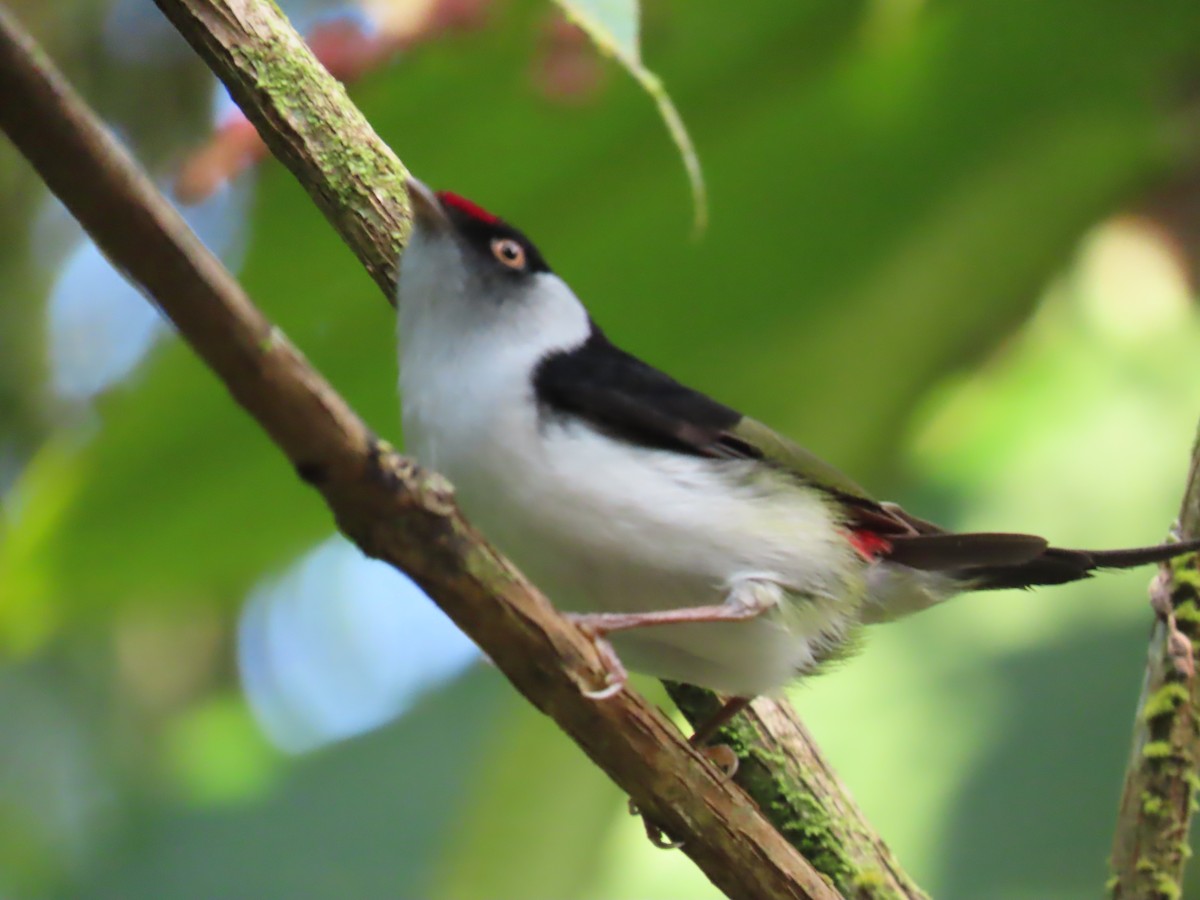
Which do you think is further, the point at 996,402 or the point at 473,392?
the point at 996,402

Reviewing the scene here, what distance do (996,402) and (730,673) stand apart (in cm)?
274

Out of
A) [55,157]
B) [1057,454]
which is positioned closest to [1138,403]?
[1057,454]

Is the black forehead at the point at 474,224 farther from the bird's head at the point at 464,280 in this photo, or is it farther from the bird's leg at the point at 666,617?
the bird's leg at the point at 666,617

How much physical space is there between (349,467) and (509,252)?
49.7 inches

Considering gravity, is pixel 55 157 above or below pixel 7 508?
below

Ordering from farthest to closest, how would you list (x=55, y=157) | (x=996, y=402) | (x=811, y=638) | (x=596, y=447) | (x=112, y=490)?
1. (x=996, y=402)
2. (x=112, y=490)
3. (x=811, y=638)
4. (x=596, y=447)
5. (x=55, y=157)

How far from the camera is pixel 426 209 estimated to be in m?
2.53

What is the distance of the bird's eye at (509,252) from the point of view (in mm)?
2600

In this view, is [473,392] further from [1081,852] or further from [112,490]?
[1081,852]

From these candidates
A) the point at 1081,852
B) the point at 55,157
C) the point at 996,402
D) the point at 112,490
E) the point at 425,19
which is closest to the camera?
the point at 55,157

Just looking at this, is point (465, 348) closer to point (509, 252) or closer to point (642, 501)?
point (509, 252)

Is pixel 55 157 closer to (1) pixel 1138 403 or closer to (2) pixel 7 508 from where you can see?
(2) pixel 7 508

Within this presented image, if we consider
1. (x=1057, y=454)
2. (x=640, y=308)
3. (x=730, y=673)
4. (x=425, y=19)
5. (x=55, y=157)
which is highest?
(x=1057, y=454)

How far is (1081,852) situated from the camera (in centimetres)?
437
